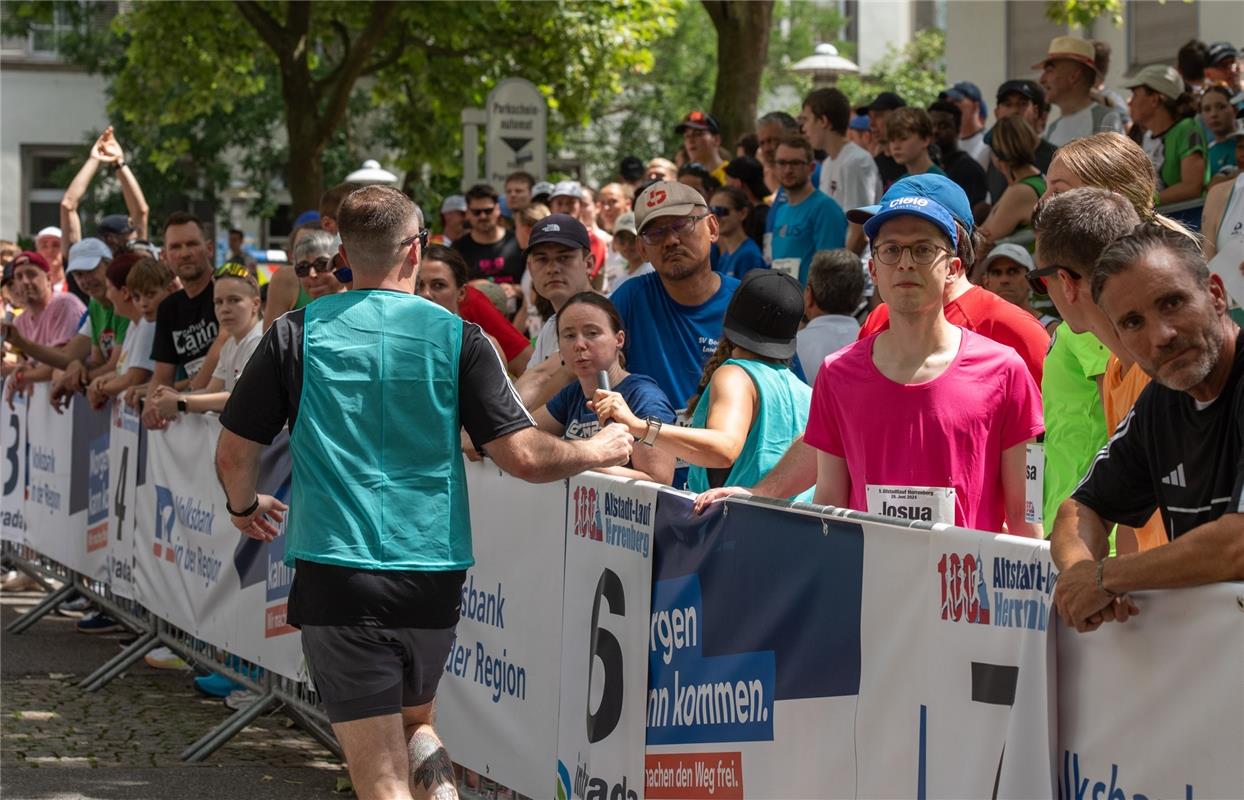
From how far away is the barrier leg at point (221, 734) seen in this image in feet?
25.1

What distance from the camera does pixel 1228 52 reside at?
11.4m

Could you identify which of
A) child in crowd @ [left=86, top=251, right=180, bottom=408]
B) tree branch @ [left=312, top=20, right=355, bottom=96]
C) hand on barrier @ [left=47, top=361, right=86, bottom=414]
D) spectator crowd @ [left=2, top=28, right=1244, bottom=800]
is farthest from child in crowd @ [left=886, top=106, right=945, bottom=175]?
tree branch @ [left=312, top=20, right=355, bottom=96]

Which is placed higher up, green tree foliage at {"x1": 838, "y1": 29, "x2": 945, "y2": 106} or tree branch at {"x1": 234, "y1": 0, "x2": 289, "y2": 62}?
green tree foliage at {"x1": 838, "y1": 29, "x2": 945, "y2": 106}

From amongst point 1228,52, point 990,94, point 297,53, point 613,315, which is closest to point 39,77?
point 297,53

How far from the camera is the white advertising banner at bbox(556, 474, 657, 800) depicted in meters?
5.20

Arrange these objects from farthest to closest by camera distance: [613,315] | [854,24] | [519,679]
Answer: [854,24] → [613,315] → [519,679]

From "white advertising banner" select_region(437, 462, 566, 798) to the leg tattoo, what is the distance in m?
0.86

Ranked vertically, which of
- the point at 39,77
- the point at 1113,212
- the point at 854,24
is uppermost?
the point at 854,24

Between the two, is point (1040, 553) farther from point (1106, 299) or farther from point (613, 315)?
point (613, 315)

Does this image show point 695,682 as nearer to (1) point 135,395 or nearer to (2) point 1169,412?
(2) point 1169,412

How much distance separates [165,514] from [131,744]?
1817 millimetres

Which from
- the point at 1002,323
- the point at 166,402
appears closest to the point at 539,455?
the point at 1002,323

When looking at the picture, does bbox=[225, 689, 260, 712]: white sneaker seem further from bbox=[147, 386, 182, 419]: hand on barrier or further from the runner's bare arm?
the runner's bare arm

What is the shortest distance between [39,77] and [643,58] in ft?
75.5
